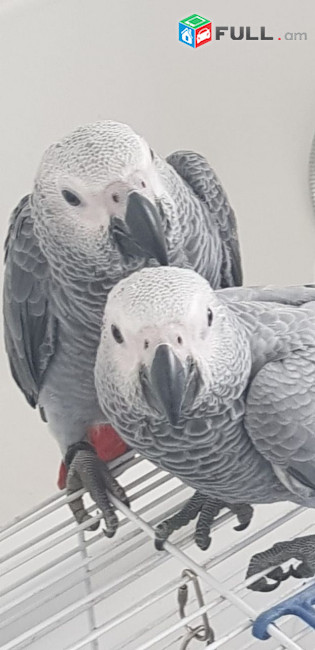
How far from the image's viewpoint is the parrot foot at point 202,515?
103 centimetres

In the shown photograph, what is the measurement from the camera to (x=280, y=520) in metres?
1.04

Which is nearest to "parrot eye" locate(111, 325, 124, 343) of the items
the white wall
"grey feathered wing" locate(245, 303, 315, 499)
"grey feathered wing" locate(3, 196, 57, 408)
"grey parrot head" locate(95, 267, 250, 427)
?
"grey parrot head" locate(95, 267, 250, 427)

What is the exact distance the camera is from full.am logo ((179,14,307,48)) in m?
1.69

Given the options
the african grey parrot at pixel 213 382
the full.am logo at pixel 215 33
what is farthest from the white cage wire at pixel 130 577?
the full.am logo at pixel 215 33

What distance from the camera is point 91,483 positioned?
3.65ft

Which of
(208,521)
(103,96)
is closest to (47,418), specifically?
(208,521)

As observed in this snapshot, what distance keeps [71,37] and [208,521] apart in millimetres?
992

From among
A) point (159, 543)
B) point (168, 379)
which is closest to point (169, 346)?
point (168, 379)

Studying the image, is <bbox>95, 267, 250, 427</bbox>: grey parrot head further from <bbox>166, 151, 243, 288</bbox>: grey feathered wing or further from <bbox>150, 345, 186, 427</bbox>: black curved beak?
<bbox>166, 151, 243, 288</bbox>: grey feathered wing

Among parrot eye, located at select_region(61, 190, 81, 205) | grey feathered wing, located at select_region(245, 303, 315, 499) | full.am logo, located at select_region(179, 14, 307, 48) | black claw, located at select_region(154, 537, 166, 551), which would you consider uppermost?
full.am logo, located at select_region(179, 14, 307, 48)

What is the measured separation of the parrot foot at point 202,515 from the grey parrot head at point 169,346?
0.27m

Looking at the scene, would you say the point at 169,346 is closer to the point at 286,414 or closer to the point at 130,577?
the point at 286,414

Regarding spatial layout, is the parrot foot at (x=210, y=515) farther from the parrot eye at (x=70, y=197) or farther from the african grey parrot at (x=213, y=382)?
the parrot eye at (x=70, y=197)

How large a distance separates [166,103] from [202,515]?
946mm
